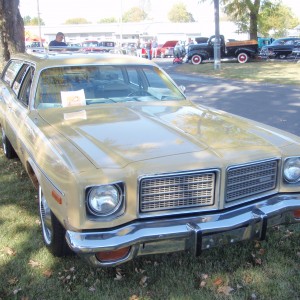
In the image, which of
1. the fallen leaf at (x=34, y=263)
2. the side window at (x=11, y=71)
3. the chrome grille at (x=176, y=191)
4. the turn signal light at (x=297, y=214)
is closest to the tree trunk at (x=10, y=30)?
the side window at (x=11, y=71)

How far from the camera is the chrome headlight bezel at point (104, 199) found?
266 centimetres

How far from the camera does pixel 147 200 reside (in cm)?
275

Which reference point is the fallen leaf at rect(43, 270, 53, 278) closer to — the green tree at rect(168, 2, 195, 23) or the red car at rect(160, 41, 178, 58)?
the red car at rect(160, 41, 178, 58)

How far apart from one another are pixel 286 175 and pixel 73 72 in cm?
244

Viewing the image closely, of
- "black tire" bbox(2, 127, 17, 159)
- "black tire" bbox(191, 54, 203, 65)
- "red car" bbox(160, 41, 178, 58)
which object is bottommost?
"red car" bbox(160, 41, 178, 58)

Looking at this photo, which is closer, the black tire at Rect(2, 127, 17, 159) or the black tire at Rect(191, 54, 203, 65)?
the black tire at Rect(2, 127, 17, 159)

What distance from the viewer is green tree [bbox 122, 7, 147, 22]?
126m

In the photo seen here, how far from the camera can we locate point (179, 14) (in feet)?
384

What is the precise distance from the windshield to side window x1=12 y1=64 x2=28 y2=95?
705 millimetres

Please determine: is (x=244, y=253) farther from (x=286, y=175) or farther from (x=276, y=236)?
(x=286, y=175)

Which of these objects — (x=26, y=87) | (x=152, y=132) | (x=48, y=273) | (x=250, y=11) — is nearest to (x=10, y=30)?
(x=26, y=87)

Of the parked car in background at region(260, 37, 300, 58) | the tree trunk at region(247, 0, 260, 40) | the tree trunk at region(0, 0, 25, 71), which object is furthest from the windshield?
the tree trunk at region(247, 0, 260, 40)

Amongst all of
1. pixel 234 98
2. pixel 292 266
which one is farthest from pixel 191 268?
pixel 234 98

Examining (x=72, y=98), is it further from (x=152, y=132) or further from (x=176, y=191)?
(x=176, y=191)
